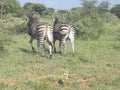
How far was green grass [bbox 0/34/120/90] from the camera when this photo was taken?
9.93 metres

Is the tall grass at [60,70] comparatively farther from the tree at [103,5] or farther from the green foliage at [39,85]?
the tree at [103,5]

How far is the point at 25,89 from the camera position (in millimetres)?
9438

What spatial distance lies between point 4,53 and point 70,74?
12.3 feet

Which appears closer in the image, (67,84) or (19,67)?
(67,84)

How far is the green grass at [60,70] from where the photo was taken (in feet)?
32.6

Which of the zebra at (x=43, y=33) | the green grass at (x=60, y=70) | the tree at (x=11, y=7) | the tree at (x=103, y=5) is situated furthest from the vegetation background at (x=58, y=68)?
the tree at (x=103, y=5)

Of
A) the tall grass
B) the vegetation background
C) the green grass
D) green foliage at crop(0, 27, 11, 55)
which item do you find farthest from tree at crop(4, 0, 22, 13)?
green foliage at crop(0, 27, 11, 55)

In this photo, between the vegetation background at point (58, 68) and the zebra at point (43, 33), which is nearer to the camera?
the vegetation background at point (58, 68)

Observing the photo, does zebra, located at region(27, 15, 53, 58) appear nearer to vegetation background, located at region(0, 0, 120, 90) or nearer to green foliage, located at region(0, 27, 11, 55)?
vegetation background, located at region(0, 0, 120, 90)

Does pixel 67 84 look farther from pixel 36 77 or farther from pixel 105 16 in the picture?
pixel 105 16

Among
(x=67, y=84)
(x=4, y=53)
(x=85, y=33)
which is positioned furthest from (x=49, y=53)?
(x=85, y=33)

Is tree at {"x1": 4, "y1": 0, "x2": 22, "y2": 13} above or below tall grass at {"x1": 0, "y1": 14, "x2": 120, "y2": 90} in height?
above

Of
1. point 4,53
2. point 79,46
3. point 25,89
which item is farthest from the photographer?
point 79,46

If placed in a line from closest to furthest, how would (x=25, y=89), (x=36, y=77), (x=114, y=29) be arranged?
1. (x=25, y=89)
2. (x=36, y=77)
3. (x=114, y=29)
